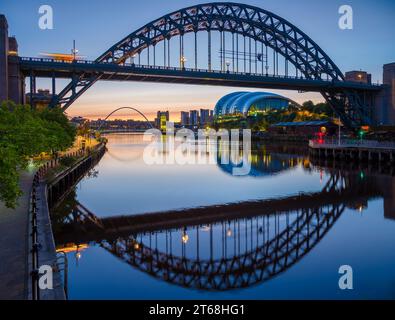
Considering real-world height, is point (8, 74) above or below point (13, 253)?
above

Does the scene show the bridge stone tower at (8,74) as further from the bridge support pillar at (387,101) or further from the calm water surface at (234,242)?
the bridge support pillar at (387,101)

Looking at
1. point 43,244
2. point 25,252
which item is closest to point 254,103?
point 43,244

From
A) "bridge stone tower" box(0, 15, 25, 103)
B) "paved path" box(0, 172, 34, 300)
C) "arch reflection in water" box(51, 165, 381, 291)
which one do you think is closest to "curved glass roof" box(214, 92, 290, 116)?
"bridge stone tower" box(0, 15, 25, 103)

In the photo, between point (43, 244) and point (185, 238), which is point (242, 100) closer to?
point (185, 238)

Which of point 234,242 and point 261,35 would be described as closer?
point 234,242

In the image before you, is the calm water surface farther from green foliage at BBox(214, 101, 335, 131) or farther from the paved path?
green foliage at BBox(214, 101, 335, 131)

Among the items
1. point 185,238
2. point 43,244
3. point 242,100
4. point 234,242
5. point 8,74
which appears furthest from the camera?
point 242,100

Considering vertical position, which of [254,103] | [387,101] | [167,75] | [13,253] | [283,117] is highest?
[254,103]
